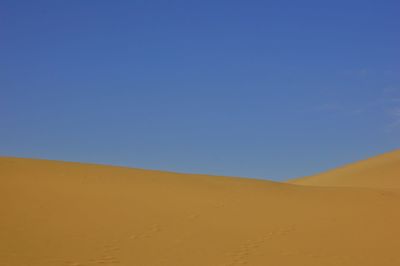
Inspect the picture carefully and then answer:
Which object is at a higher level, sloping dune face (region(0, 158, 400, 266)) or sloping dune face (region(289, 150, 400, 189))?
sloping dune face (region(289, 150, 400, 189))

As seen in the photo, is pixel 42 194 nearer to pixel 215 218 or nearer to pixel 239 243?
pixel 215 218

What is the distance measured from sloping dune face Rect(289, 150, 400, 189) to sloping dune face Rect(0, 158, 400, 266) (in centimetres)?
1496

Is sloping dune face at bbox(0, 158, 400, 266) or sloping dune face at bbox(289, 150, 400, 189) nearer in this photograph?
sloping dune face at bbox(0, 158, 400, 266)

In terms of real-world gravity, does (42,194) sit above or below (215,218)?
above

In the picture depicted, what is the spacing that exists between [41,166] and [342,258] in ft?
37.0

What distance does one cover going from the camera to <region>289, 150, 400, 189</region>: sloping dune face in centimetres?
3161

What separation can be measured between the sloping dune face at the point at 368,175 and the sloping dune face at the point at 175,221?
15.0m

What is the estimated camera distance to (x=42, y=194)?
12648 millimetres

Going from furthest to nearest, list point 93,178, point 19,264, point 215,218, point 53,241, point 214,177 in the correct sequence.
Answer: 1. point 214,177
2. point 93,178
3. point 215,218
4. point 53,241
5. point 19,264

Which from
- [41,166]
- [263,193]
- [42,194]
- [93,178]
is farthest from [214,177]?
[42,194]

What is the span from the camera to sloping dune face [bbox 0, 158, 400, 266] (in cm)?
900

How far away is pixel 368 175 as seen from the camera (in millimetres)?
34438

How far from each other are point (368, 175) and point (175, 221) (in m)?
26.6

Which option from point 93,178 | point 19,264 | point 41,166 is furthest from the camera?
point 41,166
